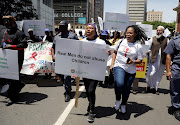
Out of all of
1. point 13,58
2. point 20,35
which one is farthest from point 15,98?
point 20,35

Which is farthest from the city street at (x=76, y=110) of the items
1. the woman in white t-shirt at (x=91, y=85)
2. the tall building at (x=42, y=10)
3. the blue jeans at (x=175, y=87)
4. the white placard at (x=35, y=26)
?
the tall building at (x=42, y=10)

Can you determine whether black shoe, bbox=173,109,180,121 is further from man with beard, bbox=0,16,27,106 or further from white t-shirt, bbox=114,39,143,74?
man with beard, bbox=0,16,27,106

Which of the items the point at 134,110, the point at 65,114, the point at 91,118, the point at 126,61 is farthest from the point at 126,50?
the point at 65,114

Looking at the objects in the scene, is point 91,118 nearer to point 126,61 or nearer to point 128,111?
point 128,111

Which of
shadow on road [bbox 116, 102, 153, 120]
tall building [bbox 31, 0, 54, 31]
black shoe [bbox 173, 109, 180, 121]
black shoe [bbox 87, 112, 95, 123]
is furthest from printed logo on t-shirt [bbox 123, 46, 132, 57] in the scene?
tall building [bbox 31, 0, 54, 31]

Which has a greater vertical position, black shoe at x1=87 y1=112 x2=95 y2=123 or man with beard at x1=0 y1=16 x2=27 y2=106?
man with beard at x1=0 y1=16 x2=27 y2=106

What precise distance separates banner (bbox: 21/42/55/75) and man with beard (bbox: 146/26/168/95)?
3254mm

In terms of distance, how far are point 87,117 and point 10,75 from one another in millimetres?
2062

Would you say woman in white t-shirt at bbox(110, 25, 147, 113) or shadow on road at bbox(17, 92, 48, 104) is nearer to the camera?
woman in white t-shirt at bbox(110, 25, 147, 113)

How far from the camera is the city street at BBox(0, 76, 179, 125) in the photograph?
12.3ft

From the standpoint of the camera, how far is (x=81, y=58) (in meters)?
3.74

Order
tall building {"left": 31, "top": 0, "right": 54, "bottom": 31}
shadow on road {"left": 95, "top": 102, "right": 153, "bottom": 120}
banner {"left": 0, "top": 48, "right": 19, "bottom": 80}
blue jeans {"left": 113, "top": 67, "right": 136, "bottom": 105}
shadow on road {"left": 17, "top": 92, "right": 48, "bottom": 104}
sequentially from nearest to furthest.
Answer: blue jeans {"left": 113, "top": 67, "right": 136, "bottom": 105}
shadow on road {"left": 95, "top": 102, "right": 153, "bottom": 120}
banner {"left": 0, "top": 48, "right": 19, "bottom": 80}
shadow on road {"left": 17, "top": 92, "right": 48, "bottom": 104}
tall building {"left": 31, "top": 0, "right": 54, "bottom": 31}

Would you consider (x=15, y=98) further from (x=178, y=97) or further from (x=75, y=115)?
(x=178, y=97)

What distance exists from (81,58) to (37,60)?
3529 millimetres
